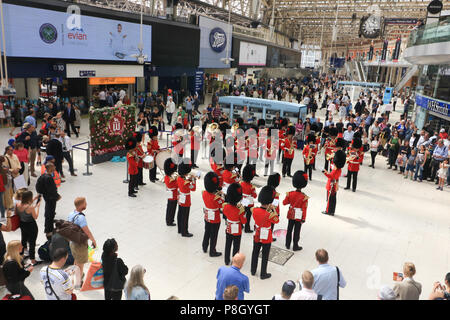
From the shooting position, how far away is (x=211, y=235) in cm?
640

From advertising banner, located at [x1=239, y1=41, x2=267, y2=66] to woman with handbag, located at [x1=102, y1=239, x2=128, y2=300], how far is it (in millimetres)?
28004

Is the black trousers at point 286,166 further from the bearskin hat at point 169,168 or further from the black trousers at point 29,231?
the black trousers at point 29,231

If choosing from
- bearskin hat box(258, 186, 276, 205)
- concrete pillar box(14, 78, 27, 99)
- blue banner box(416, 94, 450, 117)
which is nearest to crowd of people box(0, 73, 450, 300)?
bearskin hat box(258, 186, 276, 205)

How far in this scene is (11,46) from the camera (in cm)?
1412

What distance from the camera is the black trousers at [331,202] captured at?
28.0 feet

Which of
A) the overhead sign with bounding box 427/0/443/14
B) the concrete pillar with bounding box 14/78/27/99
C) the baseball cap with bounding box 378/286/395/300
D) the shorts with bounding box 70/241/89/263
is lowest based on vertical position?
the shorts with bounding box 70/241/89/263

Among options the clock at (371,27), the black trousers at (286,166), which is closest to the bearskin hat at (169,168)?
the black trousers at (286,166)

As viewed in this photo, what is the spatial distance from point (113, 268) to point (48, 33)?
566 inches

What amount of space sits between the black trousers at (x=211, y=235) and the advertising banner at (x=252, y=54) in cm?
2593

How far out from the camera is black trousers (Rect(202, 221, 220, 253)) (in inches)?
250

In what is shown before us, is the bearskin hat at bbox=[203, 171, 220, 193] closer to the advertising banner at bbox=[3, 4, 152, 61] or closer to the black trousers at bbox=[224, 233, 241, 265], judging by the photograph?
the black trousers at bbox=[224, 233, 241, 265]

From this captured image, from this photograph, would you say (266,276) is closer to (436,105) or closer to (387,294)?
(387,294)

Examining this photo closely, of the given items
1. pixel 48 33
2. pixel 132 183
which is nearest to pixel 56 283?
pixel 132 183
